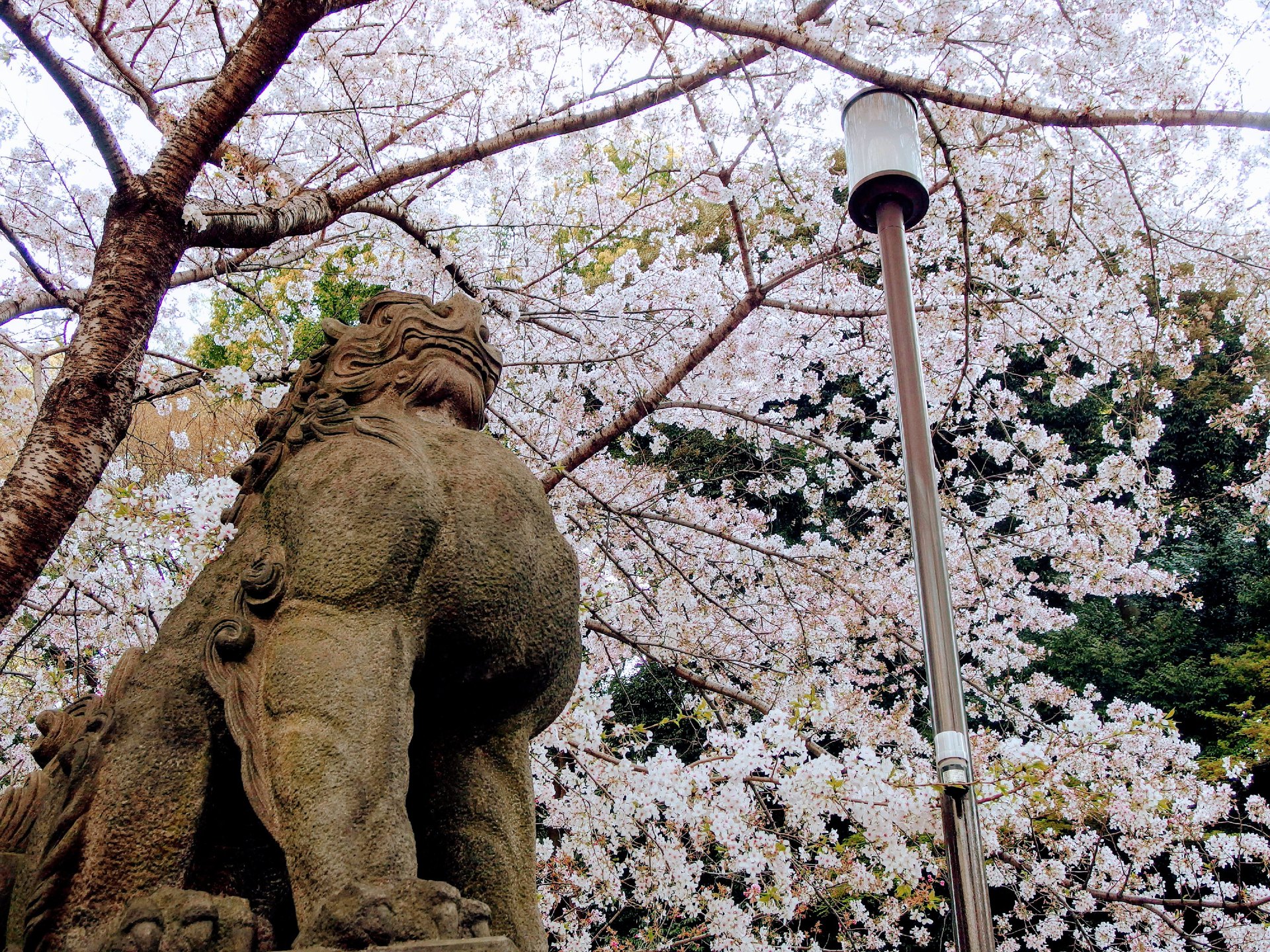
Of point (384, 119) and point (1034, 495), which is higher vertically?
point (384, 119)

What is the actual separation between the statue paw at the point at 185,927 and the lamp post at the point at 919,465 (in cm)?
160

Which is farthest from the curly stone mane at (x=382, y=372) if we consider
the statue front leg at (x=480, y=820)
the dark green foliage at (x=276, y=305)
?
the statue front leg at (x=480, y=820)

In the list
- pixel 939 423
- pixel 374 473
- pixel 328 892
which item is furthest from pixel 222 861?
pixel 939 423

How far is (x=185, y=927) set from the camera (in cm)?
160

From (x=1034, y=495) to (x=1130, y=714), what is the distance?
6.00 feet

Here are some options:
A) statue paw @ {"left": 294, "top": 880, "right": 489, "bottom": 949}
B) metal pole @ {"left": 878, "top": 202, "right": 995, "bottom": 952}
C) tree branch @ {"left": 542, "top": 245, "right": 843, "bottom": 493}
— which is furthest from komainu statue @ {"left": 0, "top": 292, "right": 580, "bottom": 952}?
tree branch @ {"left": 542, "top": 245, "right": 843, "bottom": 493}

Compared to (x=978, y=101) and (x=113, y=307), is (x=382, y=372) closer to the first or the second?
(x=113, y=307)

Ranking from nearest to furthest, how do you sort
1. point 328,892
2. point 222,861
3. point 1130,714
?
1. point 328,892
2. point 222,861
3. point 1130,714

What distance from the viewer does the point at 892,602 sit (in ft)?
23.1

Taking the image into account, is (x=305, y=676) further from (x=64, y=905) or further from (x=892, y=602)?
(x=892, y=602)

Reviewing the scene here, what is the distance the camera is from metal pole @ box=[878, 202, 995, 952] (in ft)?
7.28

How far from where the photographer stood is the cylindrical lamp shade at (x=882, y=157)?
3371 mm

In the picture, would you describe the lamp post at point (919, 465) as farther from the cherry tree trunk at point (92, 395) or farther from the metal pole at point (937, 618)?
the cherry tree trunk at point (92, 395)

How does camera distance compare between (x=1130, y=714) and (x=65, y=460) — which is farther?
(x=1130, y=714)
